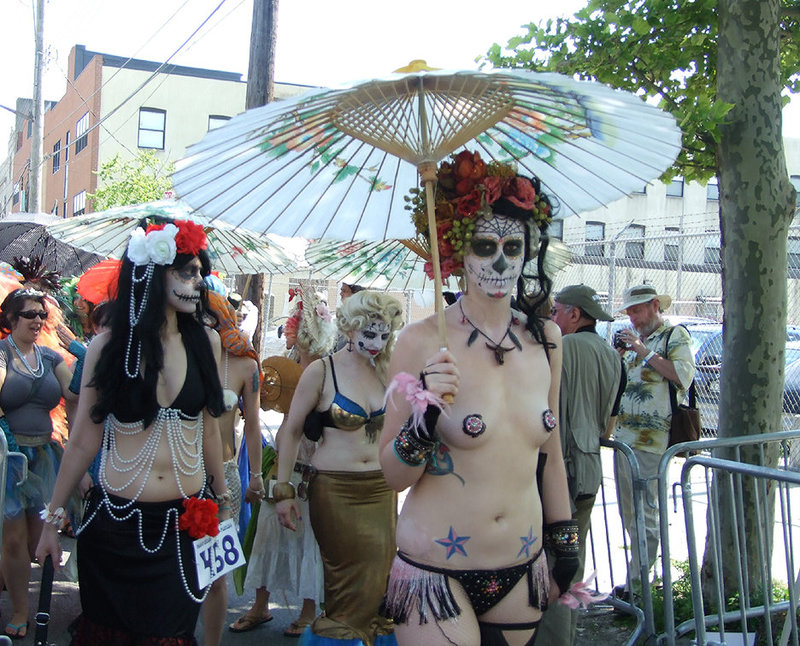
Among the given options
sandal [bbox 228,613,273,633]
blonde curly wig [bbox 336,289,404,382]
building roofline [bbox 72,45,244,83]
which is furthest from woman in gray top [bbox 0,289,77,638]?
building roofline [bbox 72,45,244,83]

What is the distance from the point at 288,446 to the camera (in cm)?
443

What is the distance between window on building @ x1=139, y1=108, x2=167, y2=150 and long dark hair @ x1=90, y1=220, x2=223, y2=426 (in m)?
32.7

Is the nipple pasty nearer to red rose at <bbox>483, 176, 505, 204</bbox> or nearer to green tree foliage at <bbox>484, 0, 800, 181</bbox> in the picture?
red rose at <bbox>483, 176, 505, 204</bbox>

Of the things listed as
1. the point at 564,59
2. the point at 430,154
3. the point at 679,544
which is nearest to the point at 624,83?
the point at 564,59

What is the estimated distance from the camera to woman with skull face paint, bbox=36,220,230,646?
3326 mm

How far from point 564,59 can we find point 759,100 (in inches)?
46.0

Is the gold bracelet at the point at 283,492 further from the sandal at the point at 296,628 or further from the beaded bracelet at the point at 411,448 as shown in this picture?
the beaded bracelet at the point at 411,448

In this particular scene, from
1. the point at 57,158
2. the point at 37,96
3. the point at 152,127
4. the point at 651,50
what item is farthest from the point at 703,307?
the point at 57,158

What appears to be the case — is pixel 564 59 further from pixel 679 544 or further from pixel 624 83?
pixel 679 544

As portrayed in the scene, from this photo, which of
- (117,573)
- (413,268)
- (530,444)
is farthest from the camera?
(413,268)

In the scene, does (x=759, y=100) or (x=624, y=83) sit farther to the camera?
(x=624, y=83)

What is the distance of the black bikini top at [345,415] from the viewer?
4.40 m

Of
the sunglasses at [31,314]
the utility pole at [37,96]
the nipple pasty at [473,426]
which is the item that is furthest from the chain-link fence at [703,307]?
the utility pole at [37,96]

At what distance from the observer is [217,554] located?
356 cm
